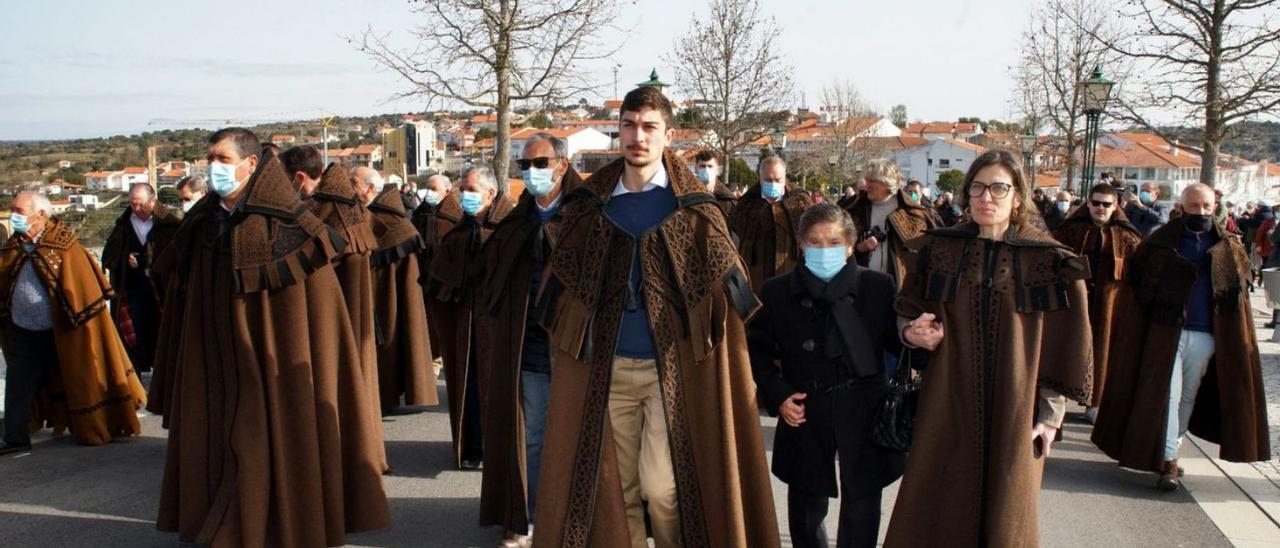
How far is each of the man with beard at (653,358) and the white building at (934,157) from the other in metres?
107

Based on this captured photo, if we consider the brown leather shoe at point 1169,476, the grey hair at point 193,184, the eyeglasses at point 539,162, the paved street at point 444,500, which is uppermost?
the eyeglasses at point 539,162

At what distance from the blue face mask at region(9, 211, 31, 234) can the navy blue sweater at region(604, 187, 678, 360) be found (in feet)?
17.1

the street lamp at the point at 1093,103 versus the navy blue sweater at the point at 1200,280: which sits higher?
the street lamp at the point at 1093,103

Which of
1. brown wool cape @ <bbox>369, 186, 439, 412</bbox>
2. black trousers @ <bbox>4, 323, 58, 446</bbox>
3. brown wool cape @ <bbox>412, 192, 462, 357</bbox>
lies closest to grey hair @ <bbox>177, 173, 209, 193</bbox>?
brown wool cape @ <bbox>412, 192, 462, 357</bbox>

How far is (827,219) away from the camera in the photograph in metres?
4.52

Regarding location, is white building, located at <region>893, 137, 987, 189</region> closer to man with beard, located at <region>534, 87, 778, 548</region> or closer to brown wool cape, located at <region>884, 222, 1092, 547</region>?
brown wool cape, located at <region>884, 222, 1092, 547</region>

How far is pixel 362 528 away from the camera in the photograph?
5262 millimetres

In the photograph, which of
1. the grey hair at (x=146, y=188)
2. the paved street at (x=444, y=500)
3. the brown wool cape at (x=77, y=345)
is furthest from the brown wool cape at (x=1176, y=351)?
the grey hair at (x=146, y=188)

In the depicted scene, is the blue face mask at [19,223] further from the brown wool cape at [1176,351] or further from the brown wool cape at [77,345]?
the brown wool cape at [1176,351]

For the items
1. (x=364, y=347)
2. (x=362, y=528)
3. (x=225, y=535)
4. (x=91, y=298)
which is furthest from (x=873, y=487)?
(x=91, y=298)

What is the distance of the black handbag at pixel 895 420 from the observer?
4.37 metres

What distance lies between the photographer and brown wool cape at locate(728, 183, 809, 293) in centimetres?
952

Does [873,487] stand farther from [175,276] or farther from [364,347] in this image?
[175,276]

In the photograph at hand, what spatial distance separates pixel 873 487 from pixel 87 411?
586 centimetres
